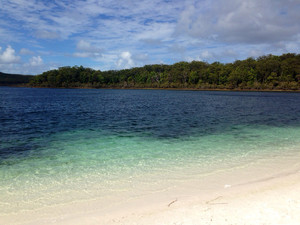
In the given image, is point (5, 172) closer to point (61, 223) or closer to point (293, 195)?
point (61, 223)

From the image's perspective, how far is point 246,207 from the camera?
623 centimetres

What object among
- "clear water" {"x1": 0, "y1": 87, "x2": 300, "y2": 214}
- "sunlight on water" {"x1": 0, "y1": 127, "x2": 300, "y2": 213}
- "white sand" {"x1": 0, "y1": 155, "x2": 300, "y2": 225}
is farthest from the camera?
"clear water" {"x1": 0, "y1": 87, "x2": 300, "y2": 214}

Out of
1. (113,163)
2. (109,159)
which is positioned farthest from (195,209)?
(109,159)

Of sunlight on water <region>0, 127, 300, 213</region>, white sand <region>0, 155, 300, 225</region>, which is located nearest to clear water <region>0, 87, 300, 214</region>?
sunlight on water <region>0, 127, 300, 213</region>

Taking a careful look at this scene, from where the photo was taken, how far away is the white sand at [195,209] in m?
5.63

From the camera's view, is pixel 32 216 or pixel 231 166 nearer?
pixel 32 216

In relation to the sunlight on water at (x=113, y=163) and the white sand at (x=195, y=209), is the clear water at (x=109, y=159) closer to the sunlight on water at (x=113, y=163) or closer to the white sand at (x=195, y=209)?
the sunlight on water at (x=113, y=163)

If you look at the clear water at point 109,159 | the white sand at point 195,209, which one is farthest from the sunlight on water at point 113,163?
the white sand at point 195,209

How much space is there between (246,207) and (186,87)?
18833cm

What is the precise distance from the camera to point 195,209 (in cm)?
624

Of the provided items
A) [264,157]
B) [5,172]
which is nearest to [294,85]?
[264,157]

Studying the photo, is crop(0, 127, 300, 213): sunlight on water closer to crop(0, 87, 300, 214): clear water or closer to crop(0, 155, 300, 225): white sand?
crop(0, 87, 300, 214): clear water

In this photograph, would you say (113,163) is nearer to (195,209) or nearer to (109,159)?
(109,159)

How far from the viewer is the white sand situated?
5.63 metres
